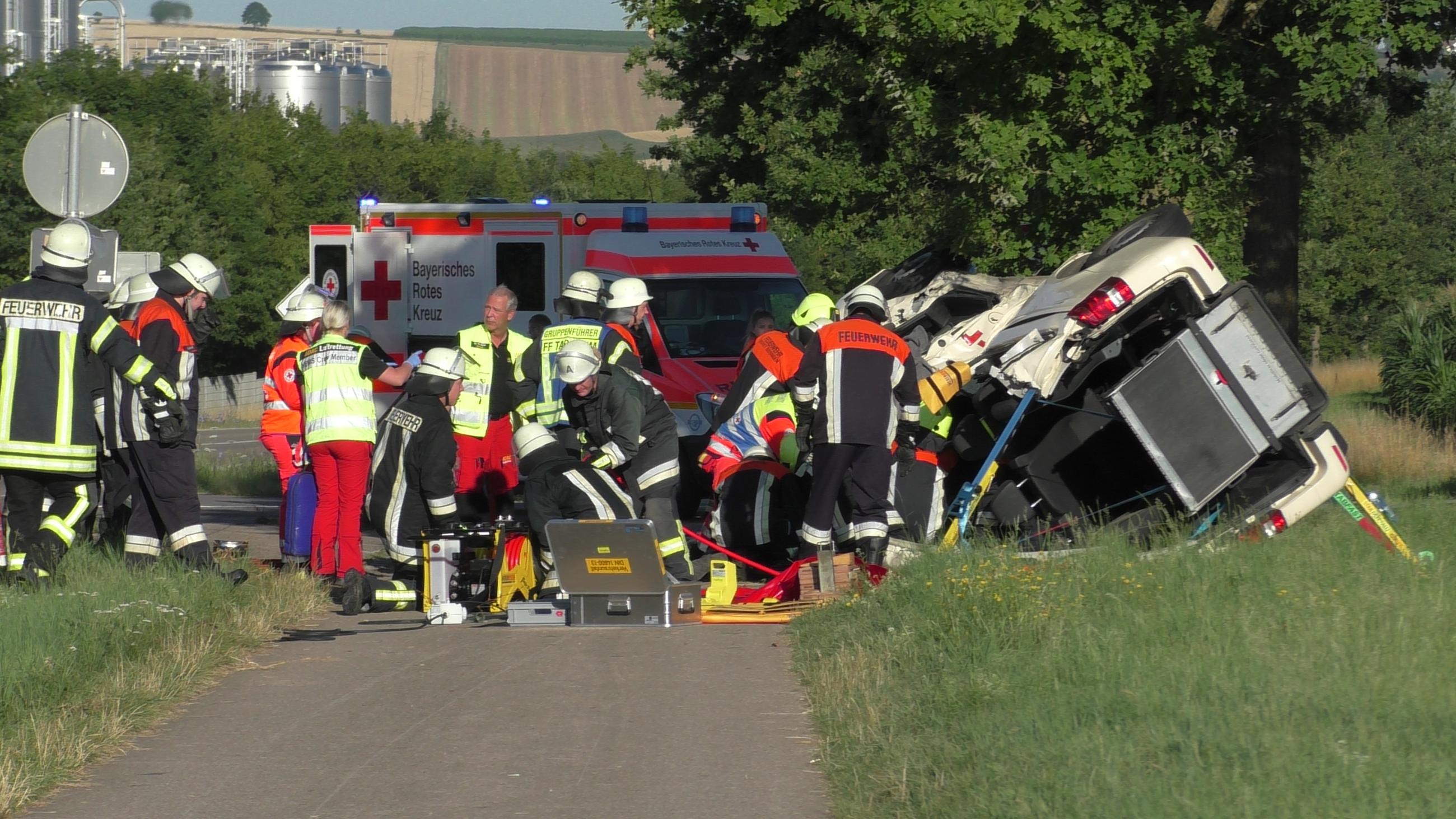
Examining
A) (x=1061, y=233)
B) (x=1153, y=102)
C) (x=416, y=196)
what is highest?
(x=416, y=196)

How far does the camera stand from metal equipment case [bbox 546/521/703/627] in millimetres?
8914

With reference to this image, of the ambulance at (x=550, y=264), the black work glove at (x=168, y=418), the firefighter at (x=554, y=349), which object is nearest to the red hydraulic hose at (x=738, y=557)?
the firefighter at (x=554, y=349)

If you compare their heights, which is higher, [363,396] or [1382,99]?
[1382,99]

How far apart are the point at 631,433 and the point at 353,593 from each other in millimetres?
1816

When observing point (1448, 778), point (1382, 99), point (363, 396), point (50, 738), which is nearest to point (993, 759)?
point (1448, 778)

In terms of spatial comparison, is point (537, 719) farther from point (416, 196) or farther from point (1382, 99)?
point (416, 196)

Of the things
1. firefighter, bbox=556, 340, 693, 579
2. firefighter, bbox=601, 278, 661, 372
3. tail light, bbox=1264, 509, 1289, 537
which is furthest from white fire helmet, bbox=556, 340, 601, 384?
tail light, bbox=1264, 509, 1289, 537

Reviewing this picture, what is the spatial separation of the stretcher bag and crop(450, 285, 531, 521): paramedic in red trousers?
0.99 meters

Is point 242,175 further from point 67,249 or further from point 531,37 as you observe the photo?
point 531,37

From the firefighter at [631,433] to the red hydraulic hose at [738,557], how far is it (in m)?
0.51

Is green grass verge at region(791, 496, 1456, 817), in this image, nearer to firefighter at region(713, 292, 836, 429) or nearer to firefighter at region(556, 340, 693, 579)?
firefighter at region(556, 340, 693, 579)

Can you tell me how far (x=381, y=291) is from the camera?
17.5 metres

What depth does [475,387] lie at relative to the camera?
1173 centimetres

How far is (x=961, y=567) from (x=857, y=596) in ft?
3.07
